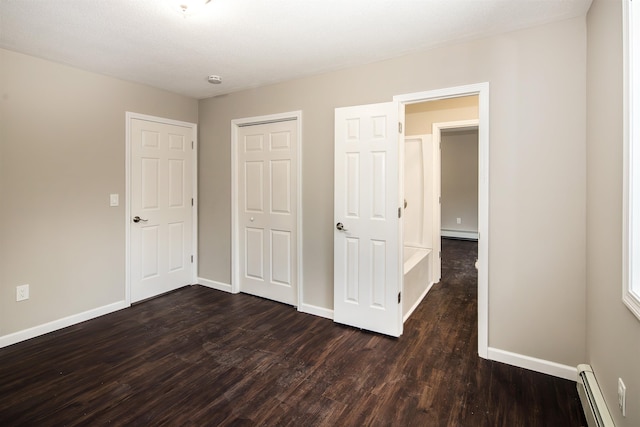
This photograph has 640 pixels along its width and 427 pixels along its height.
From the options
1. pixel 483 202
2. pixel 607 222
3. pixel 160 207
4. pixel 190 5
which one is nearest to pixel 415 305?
pixel 483 202

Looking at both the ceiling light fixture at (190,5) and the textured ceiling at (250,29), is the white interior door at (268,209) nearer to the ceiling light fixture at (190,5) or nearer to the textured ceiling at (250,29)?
the textured ceiling at (250,29)

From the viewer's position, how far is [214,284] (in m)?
4.11

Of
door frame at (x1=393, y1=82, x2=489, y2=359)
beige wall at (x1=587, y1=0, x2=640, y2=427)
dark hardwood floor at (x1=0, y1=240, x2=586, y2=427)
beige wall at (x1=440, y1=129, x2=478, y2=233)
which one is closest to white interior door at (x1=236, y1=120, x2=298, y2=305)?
dark hardwood floor at (x1=0, y1=240, x2=586, y2=427)

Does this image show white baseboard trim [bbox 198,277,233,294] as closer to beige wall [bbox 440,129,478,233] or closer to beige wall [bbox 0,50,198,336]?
beige wall [bbox 0,50,198,336]

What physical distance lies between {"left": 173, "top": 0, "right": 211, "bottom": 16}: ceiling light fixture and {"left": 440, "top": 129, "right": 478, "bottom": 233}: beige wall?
6752mm

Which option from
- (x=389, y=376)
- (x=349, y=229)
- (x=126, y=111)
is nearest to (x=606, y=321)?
(x=389, y=376)

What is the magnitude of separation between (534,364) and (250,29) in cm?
316

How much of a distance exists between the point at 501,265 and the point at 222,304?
2789 mm

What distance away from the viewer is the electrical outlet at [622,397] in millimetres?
1388

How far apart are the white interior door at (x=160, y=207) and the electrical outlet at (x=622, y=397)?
404cm

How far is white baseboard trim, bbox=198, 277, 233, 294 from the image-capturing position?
4.00 m

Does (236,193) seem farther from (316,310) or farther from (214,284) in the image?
(316,310)

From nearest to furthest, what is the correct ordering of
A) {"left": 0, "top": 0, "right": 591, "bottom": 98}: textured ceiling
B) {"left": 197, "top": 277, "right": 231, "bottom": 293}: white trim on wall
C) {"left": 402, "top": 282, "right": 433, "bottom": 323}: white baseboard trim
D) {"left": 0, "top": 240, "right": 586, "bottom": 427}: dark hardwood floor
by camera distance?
{"left": 0, "top": 240, "right": 586, "bottom": 427}: dark hardwood floor
{"left": 0, "top": 0, "right": 591, "bottom": 98}: textured ceiling
{"left": 402, "top": 282, "right": 433, "bottom": 323}: white baseboard trim
{"left": 197, "top": 277, "right": 231, "bottom": 293}: white trim on wall

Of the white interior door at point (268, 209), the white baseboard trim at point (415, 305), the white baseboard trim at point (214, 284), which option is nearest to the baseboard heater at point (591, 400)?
the white baseboard trim at point (415, 305)
